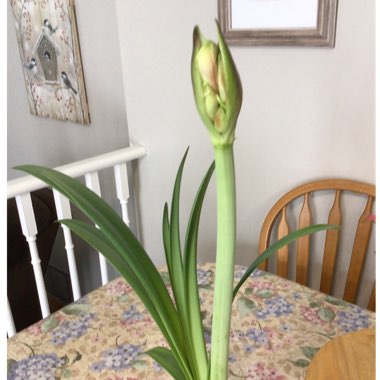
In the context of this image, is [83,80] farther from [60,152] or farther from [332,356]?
[332,356]

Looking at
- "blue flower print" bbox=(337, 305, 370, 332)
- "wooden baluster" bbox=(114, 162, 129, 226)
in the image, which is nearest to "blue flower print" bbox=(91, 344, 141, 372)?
"blue flower print" bbox=(337, 305, 370, 332)

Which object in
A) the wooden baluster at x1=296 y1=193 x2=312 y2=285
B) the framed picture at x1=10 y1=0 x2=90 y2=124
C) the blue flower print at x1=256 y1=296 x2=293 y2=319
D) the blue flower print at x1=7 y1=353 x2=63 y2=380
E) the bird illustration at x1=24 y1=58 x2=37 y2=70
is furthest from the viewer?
the bird illustration at x1=24 y1=58 x2=37 y2=70

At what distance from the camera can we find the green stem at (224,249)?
1.40 ft

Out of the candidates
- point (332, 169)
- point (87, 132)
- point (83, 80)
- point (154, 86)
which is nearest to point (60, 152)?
point (87, 132)

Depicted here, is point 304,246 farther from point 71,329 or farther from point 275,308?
point 71,329

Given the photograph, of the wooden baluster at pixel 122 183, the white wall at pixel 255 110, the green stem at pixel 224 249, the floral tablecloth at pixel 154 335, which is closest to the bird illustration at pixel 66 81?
the white wall at pixel 255 110

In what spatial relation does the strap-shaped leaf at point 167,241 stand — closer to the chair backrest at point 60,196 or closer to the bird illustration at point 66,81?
the chair backrest at point 60,196

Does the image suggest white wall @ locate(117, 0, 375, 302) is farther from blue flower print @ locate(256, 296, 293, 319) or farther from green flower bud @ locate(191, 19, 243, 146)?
green flower bud @ locate(191, 19, 243, 146)

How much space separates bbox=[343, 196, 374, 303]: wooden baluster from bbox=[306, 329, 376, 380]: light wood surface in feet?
1.35

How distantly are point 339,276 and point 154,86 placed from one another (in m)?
0.81

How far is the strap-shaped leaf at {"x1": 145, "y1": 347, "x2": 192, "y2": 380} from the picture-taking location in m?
0.62

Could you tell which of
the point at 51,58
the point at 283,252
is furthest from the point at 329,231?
the point at 51,58

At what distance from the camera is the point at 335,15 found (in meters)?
0.94

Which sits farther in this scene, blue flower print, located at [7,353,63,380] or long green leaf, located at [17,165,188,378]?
blue flower print, located at [7,353,63,380]
